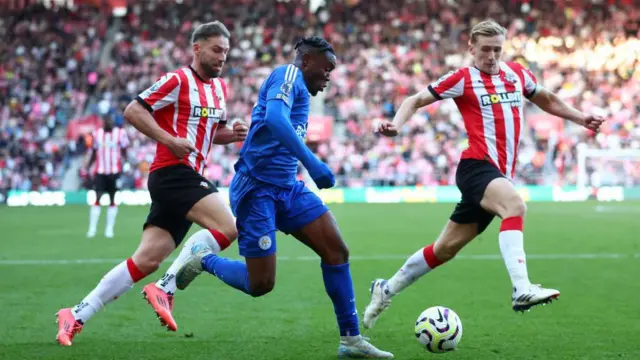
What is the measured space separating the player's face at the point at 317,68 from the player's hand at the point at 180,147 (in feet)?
3.24

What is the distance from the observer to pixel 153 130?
5.85m

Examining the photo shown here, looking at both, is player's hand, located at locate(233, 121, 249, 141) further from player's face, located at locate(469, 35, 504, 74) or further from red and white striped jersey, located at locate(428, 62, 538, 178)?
player's face, located at locate(469, 35, 504, 74)

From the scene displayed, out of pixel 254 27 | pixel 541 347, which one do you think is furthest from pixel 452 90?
pixel 254 27

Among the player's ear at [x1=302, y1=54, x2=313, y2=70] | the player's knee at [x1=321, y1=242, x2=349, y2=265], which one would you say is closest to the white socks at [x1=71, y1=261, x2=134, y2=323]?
the player's knee at [x1=321, y1=242, x2=349, y2=265]

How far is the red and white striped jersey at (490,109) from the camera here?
650 cm

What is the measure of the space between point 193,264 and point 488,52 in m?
2.74

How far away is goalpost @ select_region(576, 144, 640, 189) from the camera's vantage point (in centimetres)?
2744

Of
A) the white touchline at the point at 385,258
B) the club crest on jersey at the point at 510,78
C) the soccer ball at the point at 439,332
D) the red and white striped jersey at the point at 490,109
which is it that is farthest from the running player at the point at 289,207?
the white touchline at the point at 385,258

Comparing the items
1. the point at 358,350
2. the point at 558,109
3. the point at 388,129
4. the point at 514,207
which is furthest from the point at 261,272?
the point at 558,109

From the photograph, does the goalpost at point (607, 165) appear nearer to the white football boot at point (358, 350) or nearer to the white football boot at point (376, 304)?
the white football boot at point (376, 304)

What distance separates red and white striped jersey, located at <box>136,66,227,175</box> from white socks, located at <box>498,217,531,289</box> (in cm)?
226

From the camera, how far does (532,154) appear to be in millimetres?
28344

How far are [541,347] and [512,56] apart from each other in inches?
1055

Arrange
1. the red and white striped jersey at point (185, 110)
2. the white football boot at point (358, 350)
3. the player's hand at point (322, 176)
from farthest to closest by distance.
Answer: the red and white striped jersey at point (185, 110), the white football boot at point (358, 350), the player's hand at point (322, 176)
